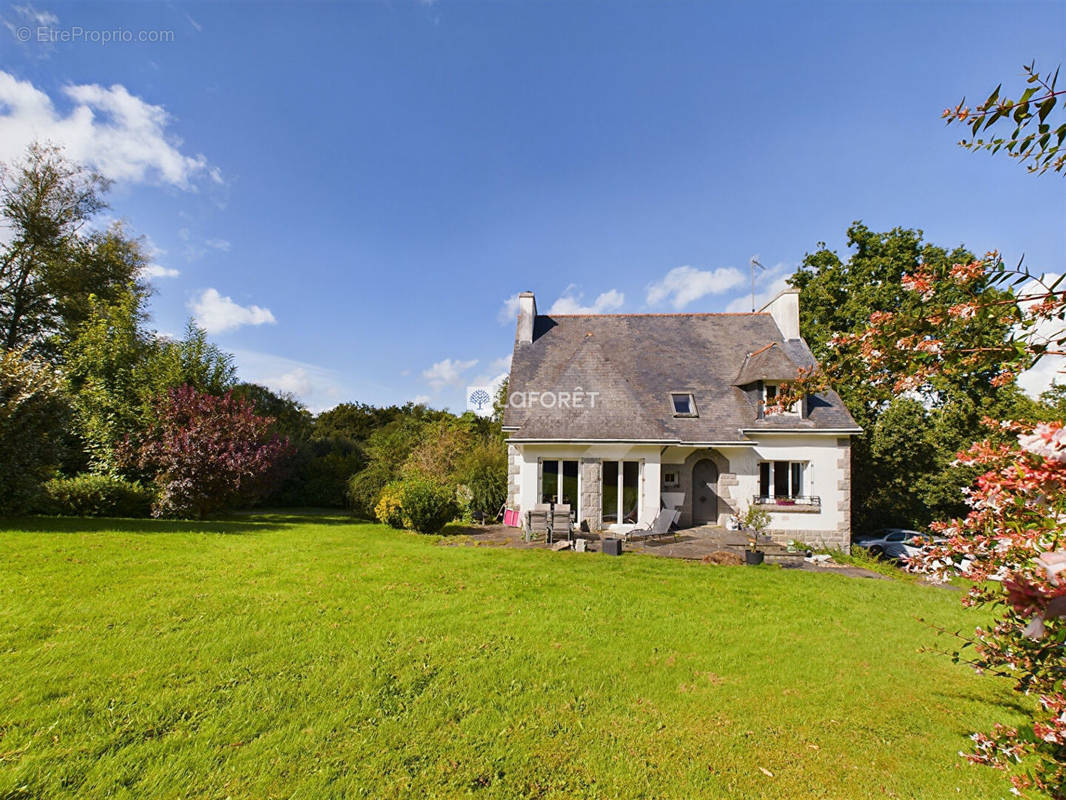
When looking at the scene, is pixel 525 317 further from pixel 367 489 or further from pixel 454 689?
pixel 454 689

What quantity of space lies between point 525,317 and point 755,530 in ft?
38.9

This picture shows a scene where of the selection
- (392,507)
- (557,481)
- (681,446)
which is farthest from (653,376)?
(392,507)

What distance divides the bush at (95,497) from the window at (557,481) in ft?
41.0

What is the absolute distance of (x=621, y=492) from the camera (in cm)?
1520

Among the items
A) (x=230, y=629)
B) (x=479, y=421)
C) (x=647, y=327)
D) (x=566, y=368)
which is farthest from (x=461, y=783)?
(x=479, y=421)

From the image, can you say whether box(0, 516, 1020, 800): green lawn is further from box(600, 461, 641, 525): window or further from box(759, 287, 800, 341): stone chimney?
box(759, 287, 800, 341): stone chimney

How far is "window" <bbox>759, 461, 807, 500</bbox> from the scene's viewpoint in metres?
15.6

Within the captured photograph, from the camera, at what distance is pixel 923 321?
2.45m

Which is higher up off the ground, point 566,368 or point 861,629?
point 566,368

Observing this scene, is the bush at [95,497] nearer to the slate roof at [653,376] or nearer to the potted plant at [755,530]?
the slate roof at [653,376]

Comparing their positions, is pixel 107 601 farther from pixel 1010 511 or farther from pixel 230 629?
pixel 1010 511

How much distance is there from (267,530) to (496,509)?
25.3 ft

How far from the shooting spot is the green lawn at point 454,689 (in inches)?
138

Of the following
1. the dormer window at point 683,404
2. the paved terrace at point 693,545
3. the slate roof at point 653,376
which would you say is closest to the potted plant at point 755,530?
the paved terrace at point 693,545
